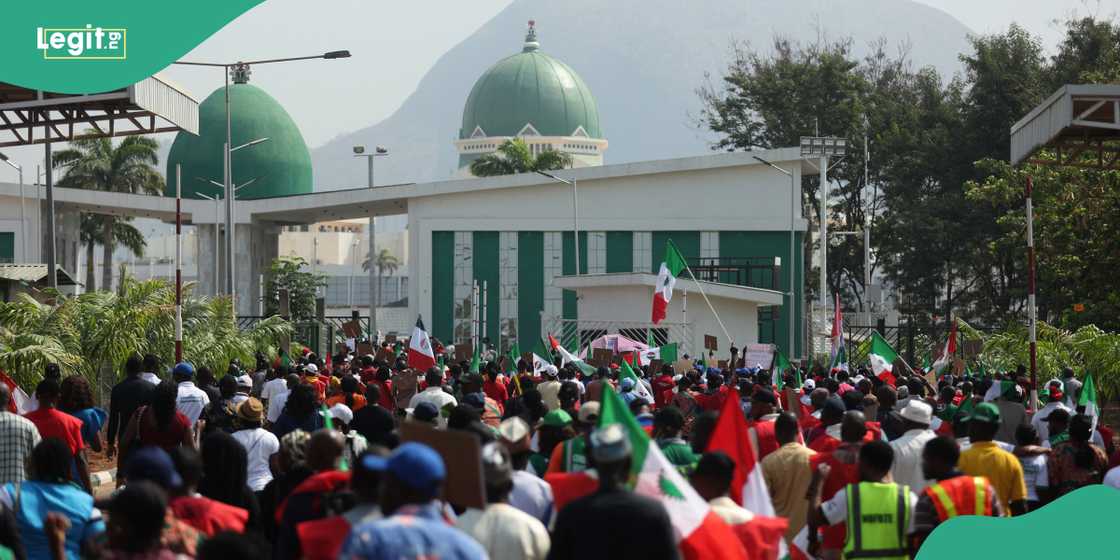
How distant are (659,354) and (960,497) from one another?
815 inches

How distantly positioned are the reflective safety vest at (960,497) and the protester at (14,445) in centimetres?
468

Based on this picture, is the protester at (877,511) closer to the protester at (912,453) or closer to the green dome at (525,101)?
the protester at (912,453)

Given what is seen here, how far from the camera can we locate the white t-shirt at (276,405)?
1412 centimetres

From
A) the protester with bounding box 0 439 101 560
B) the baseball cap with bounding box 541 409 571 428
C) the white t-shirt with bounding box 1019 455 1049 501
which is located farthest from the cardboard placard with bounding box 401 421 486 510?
the white t-shirt with bounding box 1019 455 1049 501

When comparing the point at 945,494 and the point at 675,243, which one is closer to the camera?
the point at 945,494

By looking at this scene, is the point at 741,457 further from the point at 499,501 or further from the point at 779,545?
the point at 499,501

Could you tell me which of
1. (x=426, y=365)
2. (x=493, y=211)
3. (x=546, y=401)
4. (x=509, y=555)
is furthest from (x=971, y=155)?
(x=509, y=555)

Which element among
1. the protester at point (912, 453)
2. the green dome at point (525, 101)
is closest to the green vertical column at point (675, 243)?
the green dome at point (525, 101)

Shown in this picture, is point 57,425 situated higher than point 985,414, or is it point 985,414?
point 985,414

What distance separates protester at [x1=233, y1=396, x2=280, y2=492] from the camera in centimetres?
932

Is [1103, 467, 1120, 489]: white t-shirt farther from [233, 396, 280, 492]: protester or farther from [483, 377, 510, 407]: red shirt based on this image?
[483, 377, 510, 407]: red shirt

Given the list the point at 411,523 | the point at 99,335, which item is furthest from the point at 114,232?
the point at 411,523

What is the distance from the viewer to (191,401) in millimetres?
12094

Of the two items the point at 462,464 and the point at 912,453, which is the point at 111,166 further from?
the point at 462,464
